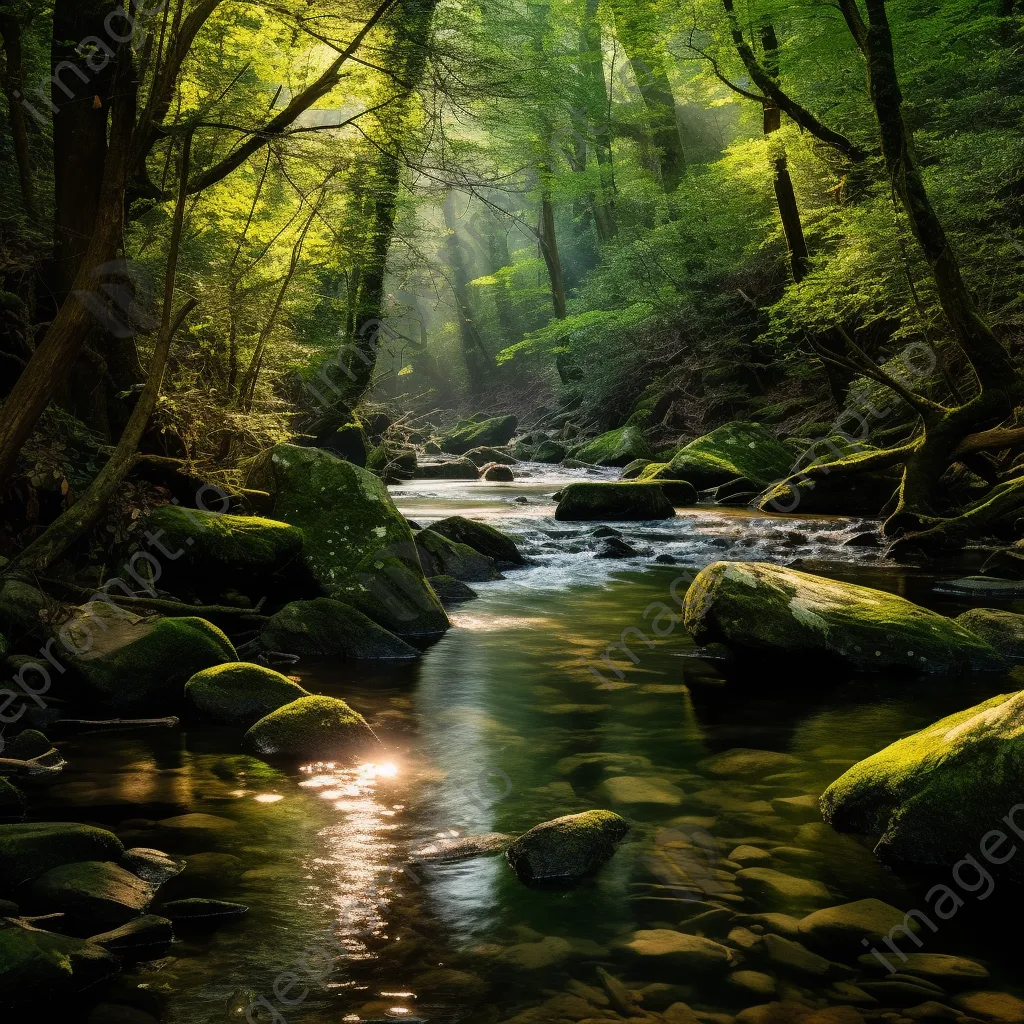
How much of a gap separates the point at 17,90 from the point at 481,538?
277 inches

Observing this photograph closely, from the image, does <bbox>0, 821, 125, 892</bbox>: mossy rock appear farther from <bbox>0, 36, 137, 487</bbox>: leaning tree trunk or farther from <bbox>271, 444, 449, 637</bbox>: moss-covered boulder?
<bbox>271, 444, 449, 637</bbox>: moss-covered boulder

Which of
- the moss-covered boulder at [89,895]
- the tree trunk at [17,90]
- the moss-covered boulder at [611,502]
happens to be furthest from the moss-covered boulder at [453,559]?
the moss-covered boulder at [89,895]

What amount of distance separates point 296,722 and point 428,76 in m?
5.18

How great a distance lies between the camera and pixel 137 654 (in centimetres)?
593

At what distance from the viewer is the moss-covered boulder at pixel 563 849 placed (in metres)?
3.80

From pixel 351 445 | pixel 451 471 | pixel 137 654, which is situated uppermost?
pixel 351 445

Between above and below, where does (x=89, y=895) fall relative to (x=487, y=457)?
below

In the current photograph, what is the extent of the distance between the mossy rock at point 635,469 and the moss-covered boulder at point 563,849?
53.8ft

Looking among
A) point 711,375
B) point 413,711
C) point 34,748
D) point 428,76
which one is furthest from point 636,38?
point 34,748

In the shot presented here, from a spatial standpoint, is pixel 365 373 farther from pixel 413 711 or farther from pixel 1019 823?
pixel 1019 823

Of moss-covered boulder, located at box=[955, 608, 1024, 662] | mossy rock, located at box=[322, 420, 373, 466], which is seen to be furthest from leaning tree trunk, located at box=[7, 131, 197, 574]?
mossy rock, located at box=[322, 420, 373, 466]

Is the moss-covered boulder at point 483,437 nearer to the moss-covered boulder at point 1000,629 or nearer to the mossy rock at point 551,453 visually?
the mossy rock at point 551,453

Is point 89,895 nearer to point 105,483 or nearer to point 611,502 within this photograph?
point 105,483

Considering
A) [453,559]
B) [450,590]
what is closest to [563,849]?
[450,590]
